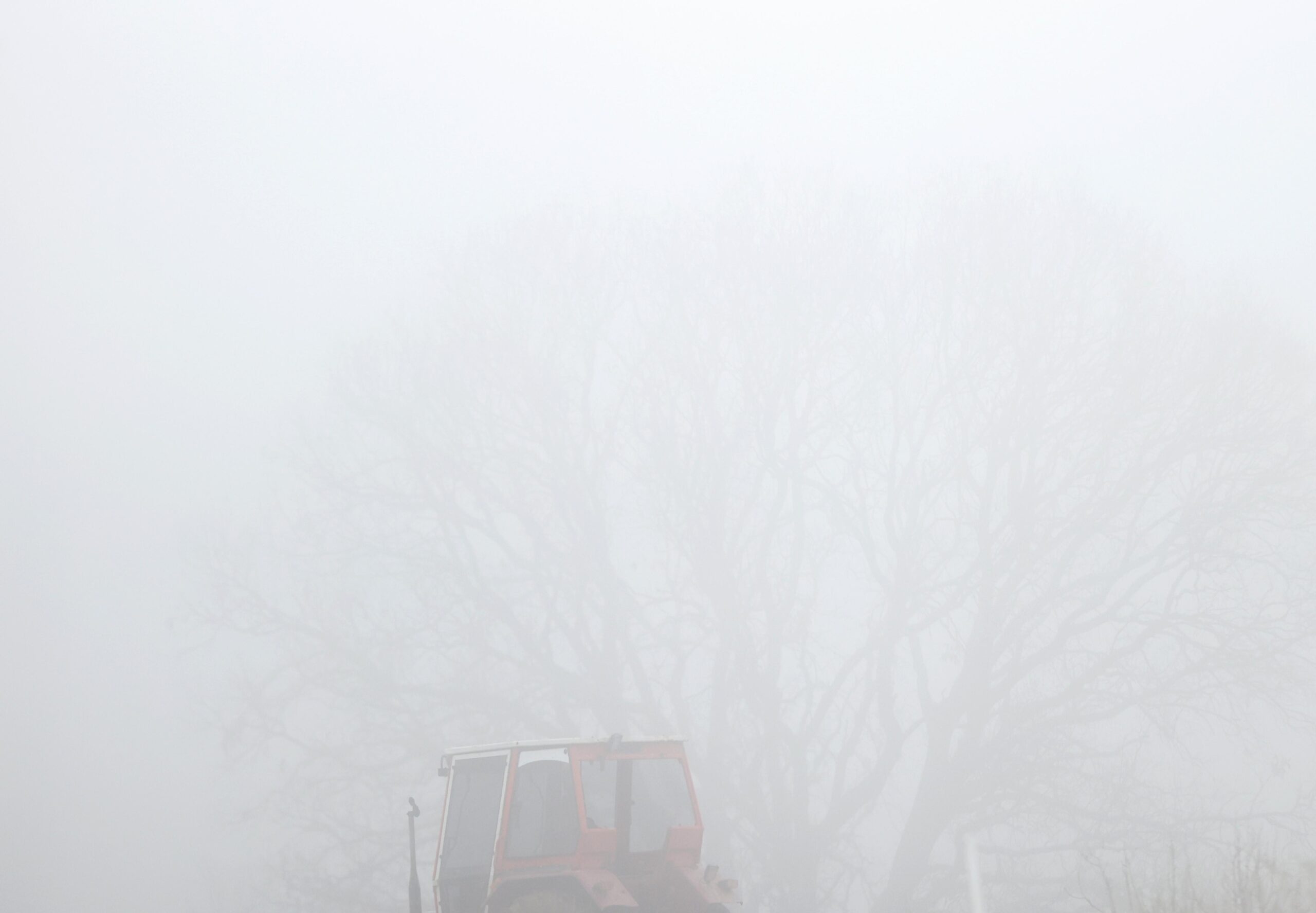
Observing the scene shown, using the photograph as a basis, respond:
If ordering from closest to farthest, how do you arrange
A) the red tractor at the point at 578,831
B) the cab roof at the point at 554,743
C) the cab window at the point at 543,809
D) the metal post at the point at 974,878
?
the metal post at the point at 974,878
the red tractor at the point at 578,831
the cab window at the point at 543,809
the cab roof at the point at 554,743

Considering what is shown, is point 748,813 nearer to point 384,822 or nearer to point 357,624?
point 384,822

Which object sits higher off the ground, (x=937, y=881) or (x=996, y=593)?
(x=996, y=593)

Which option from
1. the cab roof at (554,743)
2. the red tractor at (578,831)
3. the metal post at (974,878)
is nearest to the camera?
the metal post at (974,878)

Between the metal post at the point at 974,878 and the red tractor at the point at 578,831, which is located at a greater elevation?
the metal post at the point at 974,878

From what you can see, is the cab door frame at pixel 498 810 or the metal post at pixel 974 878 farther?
the cab door frame at pixel 498 810

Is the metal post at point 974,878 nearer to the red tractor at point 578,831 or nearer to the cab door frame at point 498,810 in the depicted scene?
the red tractor at point 578,831

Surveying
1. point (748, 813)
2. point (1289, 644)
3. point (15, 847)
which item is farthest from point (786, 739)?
point (15, 847)

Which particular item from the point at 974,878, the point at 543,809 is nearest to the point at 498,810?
the point at 543,809

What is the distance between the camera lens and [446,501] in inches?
731

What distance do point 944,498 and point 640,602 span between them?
4780 mm

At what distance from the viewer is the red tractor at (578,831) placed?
25.6 ft

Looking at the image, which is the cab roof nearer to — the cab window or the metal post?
the cab window

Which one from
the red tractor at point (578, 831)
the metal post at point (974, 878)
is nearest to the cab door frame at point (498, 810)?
the red tractor at point (578, 831)

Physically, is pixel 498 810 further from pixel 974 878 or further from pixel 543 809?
pixel 974 878
